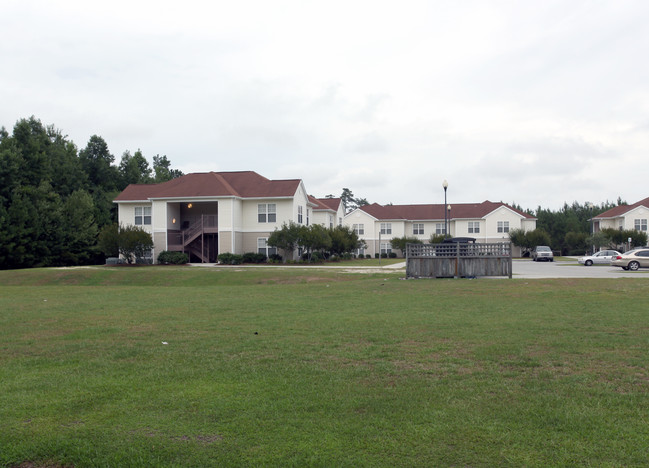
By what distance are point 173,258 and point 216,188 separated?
24.5ft

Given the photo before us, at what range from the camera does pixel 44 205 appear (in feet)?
176

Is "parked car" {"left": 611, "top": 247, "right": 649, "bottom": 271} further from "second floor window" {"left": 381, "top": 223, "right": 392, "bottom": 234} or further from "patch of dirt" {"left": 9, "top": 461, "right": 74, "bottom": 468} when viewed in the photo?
"second floor window" {"left": 381, "top": 223, "right": 392, "bottom": 234}

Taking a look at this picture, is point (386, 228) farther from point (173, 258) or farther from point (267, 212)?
point (173, 258)

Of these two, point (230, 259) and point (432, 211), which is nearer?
point (230, 259)

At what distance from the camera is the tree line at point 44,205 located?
50719 millimetres

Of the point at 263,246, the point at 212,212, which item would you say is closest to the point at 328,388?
the point at 263,246

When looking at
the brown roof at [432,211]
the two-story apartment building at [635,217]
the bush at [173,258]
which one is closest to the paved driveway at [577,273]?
the bush at [173,258]

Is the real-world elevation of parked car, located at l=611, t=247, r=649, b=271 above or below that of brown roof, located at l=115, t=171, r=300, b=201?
below

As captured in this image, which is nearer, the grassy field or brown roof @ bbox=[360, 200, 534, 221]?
the grassy field

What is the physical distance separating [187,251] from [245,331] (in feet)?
137

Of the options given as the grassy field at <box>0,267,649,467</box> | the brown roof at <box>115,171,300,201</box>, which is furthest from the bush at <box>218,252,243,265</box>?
the grassy field at <box>0,267,649,467</box>

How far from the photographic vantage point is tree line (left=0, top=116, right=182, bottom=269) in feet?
166

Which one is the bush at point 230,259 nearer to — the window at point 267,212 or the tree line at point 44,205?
the window at point 267,212

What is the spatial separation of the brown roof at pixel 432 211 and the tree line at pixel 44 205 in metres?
36.9
